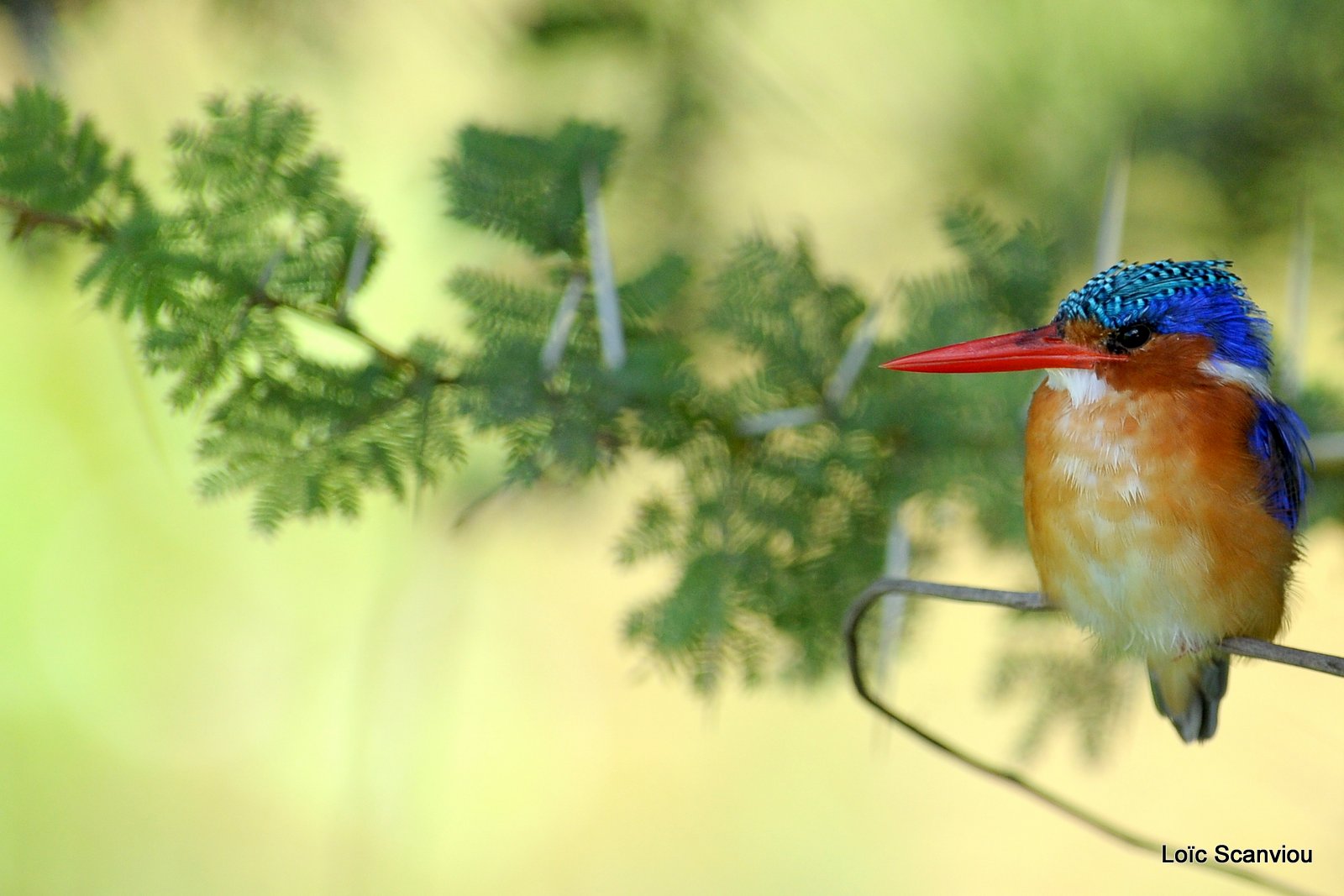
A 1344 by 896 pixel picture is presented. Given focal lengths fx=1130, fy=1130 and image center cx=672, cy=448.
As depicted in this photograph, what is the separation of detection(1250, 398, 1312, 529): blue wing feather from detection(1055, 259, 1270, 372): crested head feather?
3 cm

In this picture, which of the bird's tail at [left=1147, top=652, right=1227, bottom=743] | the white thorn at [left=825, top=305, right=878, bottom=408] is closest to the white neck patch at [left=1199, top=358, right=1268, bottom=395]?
the bird's tail at [left=1147, top=652, right=1227, bottom=743]

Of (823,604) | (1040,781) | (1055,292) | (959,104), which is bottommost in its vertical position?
(1040,781)

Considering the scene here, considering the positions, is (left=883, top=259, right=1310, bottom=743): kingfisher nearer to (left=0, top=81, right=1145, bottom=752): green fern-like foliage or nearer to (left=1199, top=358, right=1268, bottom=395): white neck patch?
(left=1199, top=358, right=1268, bottom=395): white neck patch

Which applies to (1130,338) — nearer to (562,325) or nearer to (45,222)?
(562,325)

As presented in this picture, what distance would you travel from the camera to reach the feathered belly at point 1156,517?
29cm

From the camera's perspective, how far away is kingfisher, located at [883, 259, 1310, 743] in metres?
0.28

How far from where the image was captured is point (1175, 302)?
10.9 inches

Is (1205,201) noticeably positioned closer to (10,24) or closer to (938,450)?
(938,450)

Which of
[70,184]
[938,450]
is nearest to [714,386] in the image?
[938,450]

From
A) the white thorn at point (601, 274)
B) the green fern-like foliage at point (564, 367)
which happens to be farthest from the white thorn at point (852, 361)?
the white thorn at point (601, 274)

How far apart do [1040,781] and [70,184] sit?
862 millimetres

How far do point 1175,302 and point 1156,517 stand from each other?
57mm

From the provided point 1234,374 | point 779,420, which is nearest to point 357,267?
point 779,420

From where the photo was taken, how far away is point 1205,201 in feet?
2.71
